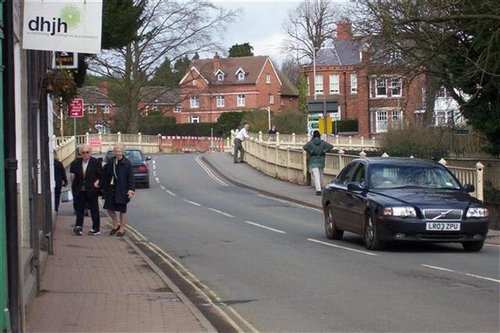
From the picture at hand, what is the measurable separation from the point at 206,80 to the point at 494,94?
135 ft

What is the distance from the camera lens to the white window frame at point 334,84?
269 ft

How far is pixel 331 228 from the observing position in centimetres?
1712

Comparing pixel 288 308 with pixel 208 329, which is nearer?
pixel 208 329

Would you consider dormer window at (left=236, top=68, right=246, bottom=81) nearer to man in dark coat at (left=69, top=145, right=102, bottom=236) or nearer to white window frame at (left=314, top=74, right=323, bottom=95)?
white window frame at (left=314, top=74, right=323, bottom=95)

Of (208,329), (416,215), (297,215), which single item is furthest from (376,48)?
(208,329)

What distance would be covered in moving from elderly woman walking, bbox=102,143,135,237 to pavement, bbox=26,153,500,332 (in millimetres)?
631

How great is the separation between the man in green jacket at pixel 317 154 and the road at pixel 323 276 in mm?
7282

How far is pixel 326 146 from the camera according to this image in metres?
29.4

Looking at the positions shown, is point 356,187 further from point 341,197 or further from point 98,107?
point 98,107

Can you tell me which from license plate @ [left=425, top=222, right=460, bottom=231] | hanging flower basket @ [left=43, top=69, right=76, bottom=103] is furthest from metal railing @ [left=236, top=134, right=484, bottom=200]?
hanging flower basket @ [left=43, top=69, right=76, bottom=103]

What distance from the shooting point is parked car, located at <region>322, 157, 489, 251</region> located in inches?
551

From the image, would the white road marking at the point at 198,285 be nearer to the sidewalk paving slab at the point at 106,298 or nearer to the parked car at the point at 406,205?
the sidewalk paving slab at the point at 106,298

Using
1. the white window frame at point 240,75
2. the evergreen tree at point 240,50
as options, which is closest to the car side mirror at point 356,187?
the white window frame at point 240,75

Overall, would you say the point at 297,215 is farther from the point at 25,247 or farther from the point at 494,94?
the point at 25,247
